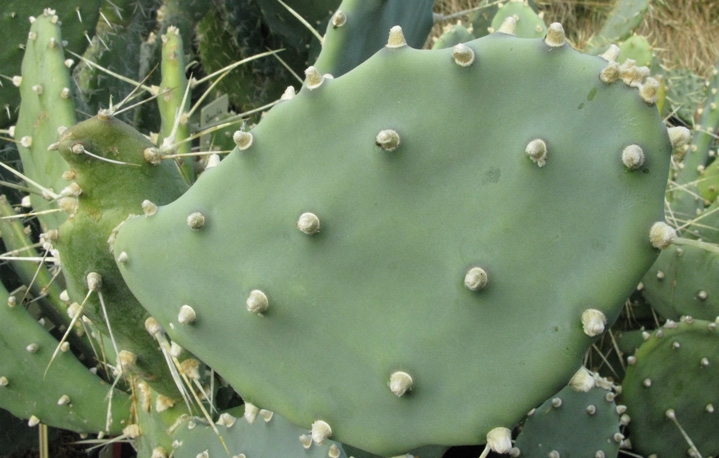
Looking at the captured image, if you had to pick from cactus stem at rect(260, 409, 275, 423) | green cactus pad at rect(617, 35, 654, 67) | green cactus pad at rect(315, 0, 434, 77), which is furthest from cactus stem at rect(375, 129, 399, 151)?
green cactus pad at rect(617, 35, 654, 67)

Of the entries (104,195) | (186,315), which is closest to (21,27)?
(104,195)

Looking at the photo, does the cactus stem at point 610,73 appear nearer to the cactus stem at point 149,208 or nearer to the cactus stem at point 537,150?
the cactus stem at point 537,150

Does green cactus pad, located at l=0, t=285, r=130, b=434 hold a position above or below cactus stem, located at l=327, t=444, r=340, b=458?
below

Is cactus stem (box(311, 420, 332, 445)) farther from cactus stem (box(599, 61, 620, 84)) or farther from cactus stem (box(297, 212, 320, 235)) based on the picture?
cactus stem (box(599, 61, 620, 84))

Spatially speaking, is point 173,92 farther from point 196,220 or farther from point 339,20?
point 196,220

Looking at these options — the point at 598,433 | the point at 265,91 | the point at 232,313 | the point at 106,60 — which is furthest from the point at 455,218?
the point at 265,91

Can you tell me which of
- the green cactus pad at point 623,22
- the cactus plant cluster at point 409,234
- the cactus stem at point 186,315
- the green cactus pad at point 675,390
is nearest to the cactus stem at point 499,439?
the cactus plant cluster at point 409,234

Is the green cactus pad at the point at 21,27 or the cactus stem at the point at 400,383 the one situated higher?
the green cactus pad at the point at 21,27
